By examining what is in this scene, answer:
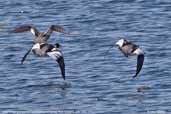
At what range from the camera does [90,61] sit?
72.3ft

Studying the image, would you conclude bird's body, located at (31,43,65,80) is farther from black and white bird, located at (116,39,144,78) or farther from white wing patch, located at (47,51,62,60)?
black and white bird, located at (116,39,144,78)

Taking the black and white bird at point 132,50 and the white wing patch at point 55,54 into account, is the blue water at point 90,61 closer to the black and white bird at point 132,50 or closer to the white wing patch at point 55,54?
the black and white bird at point 132,50

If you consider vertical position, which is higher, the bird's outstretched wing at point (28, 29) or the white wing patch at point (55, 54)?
the white wing patch at point (55, 54)

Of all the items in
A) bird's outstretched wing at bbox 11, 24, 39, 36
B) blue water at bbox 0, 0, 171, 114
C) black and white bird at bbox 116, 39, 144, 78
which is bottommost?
blue water at bbox 0, 0, 171, 114

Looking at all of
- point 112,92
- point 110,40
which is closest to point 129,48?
point 112,92

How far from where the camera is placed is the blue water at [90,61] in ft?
60.0

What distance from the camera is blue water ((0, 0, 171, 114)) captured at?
18297 mm

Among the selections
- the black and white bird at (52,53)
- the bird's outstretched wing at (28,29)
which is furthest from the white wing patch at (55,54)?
the bird's outstretched wing at (28,29)

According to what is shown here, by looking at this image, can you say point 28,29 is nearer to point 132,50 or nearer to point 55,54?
point 55,54

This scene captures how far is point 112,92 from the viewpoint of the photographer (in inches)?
751

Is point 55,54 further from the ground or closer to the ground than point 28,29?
further from the ground

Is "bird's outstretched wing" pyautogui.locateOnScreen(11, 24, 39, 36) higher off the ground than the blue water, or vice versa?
"bird's outstretched wing" pyautogui.locateOnScreen(11, 24, 39, 36)

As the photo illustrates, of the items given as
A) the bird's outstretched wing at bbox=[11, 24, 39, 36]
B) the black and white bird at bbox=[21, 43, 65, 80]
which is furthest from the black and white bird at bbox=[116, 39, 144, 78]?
the bird's outstretched wing at bbox=[11, 24, 39, 36]

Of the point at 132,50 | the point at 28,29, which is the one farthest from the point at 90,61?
the point at 132,50
